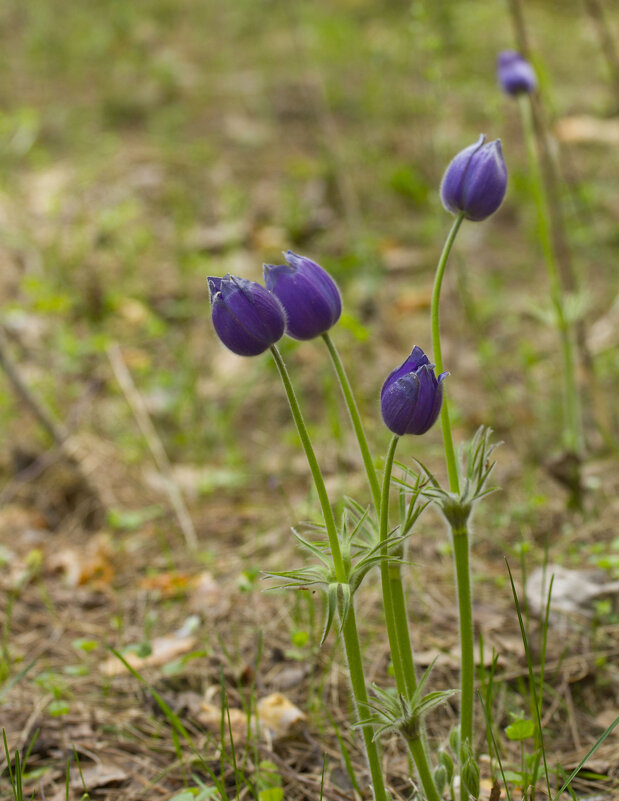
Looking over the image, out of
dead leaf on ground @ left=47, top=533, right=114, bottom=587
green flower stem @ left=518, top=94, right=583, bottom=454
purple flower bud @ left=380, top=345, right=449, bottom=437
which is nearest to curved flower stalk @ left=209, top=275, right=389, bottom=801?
purple flower bud @ left=380, top=345, right=449, bottom=437

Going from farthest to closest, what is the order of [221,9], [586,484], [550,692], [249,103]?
[221,9]
[249,103]
[586,484]
[550,692]

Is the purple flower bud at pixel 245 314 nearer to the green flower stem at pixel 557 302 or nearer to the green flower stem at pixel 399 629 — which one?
the green flower stem at pixel 399 629

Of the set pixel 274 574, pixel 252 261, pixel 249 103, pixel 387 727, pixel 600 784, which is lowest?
pixel 600 784

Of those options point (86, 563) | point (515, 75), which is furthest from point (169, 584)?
point (515, 75)

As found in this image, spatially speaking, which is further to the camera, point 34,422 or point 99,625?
point 34,422

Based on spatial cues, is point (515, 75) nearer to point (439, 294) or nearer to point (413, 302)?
point (439, 294)

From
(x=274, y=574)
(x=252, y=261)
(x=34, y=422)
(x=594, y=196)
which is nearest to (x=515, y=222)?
(x=594, y=196)

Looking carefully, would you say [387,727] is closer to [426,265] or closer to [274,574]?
[274,574]
